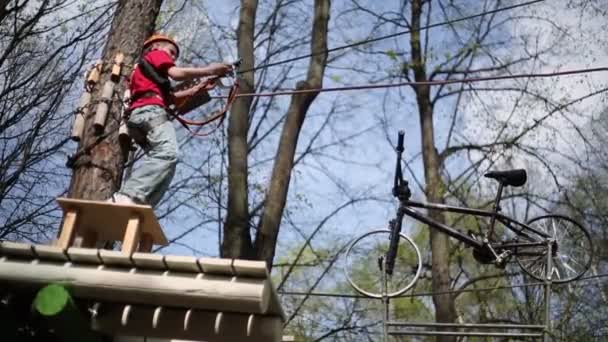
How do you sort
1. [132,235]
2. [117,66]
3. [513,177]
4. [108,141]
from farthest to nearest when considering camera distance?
[513,177] < [117,66] < [108,141] < [132,235]

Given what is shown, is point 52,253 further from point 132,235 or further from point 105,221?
point 105,221

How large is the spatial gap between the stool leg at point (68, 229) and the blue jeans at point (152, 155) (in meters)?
0.52

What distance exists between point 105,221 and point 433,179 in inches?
377

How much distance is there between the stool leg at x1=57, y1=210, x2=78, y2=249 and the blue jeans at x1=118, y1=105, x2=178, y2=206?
52 cm

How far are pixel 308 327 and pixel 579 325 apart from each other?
5.87 meters

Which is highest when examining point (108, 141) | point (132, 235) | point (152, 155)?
point (108, 141)

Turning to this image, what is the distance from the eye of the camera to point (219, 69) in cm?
526

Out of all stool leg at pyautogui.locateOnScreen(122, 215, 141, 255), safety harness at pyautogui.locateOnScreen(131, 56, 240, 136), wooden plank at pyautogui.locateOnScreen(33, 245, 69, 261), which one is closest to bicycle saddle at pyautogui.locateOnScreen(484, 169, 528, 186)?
safety harness at pyautogui.locateOnScreen(131, 56, 240, 136)

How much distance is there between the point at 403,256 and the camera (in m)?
14.0

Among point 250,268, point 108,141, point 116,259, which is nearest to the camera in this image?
point 250,268

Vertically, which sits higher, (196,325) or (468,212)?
(468,212)

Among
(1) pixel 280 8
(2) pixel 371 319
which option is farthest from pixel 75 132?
(2) pixel 371 319

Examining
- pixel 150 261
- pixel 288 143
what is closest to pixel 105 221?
pixel 150 261

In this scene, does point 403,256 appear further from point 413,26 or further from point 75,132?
point 75,132
